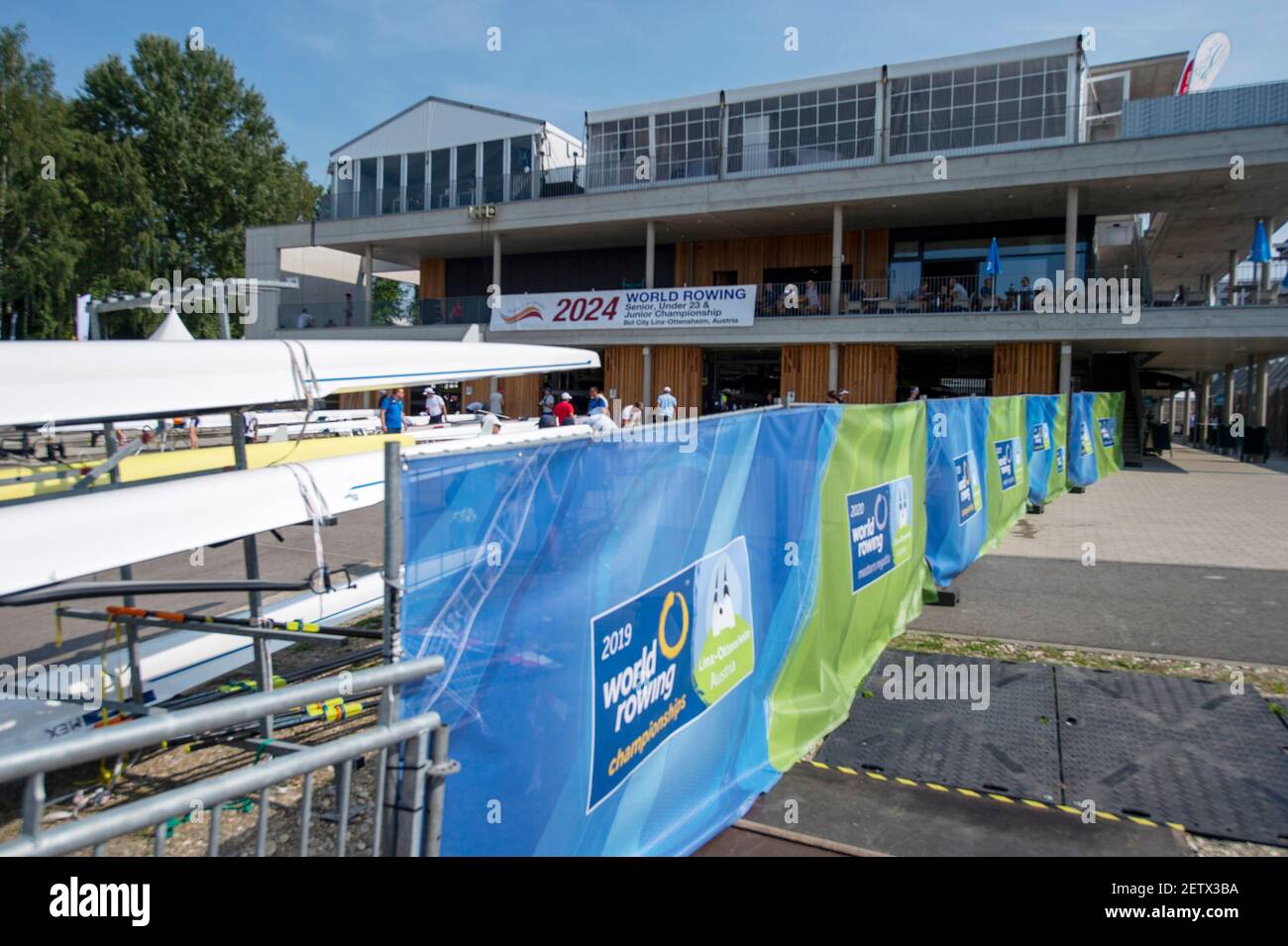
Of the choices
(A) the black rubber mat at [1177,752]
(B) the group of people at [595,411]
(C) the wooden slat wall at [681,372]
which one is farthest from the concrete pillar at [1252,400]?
(A) the black rubber mat at [1177,752]

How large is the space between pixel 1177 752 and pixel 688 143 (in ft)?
99.4

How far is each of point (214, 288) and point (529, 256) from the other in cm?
3012

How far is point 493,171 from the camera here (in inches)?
1407

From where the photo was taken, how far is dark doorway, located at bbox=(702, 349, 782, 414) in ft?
107

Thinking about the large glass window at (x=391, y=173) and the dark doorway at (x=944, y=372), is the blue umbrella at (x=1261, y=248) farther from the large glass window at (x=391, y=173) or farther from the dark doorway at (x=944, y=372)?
the large glass window at (x=391, y=173)

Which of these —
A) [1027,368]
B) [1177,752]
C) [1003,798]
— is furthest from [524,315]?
[1003,798]

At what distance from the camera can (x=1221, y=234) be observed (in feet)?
105

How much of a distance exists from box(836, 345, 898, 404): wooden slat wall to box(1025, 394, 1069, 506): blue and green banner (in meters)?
9.85

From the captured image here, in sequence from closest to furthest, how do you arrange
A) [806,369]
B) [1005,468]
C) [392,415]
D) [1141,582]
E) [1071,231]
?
[1141,582] < [1005,468] < [392,415] < [1071,231] < [806,369]

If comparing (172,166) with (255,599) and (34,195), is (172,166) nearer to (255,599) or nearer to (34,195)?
(34,195)

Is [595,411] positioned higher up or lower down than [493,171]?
lower down

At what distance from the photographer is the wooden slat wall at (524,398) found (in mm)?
33125

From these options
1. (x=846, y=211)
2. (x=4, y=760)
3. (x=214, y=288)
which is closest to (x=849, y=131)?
(x=846, y=211)

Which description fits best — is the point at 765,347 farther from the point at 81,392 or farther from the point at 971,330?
the point at 81,392
